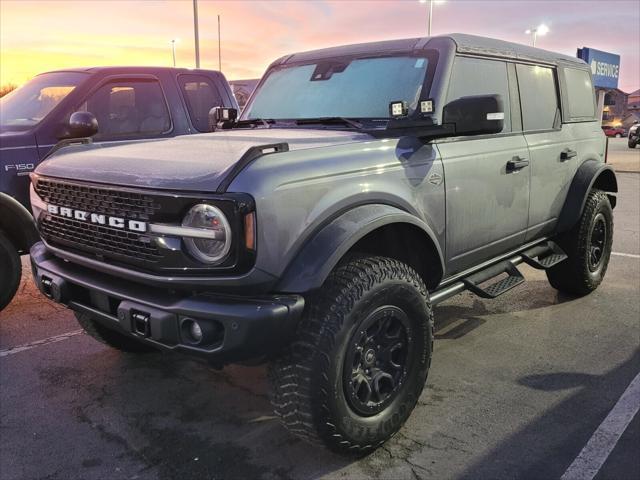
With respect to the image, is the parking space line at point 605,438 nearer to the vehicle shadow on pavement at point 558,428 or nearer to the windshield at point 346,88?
the vehicle shadow on pavement at point 558,428

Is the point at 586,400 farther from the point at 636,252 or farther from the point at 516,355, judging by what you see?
the point at 636,252

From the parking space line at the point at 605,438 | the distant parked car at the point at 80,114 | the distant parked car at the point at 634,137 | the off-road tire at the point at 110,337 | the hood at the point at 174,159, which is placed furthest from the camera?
the distant parked car at the point at 634,137

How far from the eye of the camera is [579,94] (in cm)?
506

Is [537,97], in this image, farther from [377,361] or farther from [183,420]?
[183,420]

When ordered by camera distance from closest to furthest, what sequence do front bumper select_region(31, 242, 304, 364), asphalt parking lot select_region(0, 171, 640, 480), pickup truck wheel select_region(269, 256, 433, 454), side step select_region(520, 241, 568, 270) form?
1. front bumper select_region(31, 242, 304, 364)
2. pickup truck wheel select_region(269, 256, 433, 454)
3. asphalt parking lot select_region(0, 171, 640, 480)
4. side step select_region(520, 241, 568, 270)

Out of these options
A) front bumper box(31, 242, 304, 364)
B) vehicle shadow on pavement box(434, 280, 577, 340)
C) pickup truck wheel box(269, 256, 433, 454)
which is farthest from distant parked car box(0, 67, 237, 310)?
vehicle shadow on pavement box(434, 280, 577, 340)

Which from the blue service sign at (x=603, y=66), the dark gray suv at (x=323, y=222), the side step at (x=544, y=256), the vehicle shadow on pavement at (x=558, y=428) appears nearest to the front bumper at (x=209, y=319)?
the dark gray suv at (x=323, y=222)


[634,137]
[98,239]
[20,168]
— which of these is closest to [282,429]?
[98,239]

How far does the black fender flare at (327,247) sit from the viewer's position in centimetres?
244

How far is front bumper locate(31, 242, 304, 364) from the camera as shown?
2.30m

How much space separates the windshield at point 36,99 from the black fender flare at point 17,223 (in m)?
0.72

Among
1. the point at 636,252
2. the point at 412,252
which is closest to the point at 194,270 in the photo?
the point at 412,252

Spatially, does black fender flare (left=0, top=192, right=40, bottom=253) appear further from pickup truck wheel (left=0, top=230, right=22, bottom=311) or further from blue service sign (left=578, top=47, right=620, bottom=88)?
blue service sign (left=578, top=47, right=620, bottom=88)

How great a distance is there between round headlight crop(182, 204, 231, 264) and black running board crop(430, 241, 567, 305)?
1.43 metres
